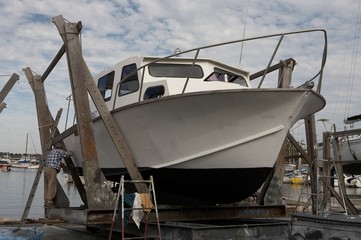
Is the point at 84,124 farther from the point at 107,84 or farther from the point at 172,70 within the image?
the point at 107,84

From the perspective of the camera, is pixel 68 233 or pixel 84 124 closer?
pixel 84 124

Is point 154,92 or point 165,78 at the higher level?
point 165,78

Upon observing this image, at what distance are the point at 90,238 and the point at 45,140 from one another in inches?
79.4

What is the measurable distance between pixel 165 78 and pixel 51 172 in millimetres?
2533

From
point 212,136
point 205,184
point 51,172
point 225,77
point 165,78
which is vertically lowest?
point 205,184

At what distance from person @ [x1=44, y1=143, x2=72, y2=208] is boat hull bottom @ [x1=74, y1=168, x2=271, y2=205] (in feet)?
5.42

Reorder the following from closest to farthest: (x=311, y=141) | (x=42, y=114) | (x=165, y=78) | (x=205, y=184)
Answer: (x=205, y=184), (x=165, y=78), (x=42, y=114), (x=311, y=141)

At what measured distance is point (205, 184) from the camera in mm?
6637

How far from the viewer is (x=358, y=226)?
414cm

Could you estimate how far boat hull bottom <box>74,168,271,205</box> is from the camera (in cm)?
652

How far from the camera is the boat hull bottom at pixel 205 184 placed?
652 centimetres

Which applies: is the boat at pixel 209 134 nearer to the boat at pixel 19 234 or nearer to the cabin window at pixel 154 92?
the cabin window at pixel 154 92

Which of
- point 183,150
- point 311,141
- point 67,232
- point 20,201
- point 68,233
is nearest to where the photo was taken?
point 183,150

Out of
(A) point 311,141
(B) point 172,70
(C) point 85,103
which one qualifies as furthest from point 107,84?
(A) point 311,141
